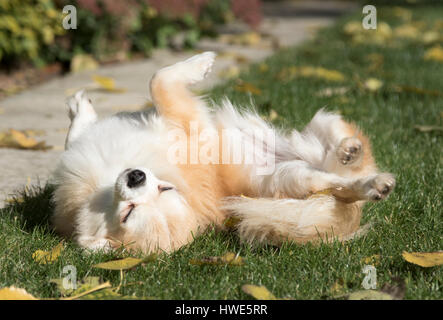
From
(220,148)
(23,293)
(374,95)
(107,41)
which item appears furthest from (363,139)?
(107,41)

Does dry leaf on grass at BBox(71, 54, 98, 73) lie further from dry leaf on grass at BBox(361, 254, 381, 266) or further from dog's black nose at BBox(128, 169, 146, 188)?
dry leaf on grass at BBox(361, 254, 381, 266)

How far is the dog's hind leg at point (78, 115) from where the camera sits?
11.0ft

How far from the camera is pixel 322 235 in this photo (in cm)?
268

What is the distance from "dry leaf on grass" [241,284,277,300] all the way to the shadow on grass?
1.20 meters

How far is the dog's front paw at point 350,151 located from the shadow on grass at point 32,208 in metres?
1.54

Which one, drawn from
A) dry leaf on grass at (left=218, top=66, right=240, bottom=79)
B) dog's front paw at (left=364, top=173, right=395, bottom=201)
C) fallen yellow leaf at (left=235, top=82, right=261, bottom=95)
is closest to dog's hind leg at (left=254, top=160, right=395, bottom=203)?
dog's front paw at (left=364, top=173, right=395, bottom=201)

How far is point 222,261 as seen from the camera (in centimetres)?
240

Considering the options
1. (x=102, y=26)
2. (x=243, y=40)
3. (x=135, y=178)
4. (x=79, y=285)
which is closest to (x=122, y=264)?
(x=79, y=285)

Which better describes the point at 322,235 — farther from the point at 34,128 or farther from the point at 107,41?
the point at 107,41

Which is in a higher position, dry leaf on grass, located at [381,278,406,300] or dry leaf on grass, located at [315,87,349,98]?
dry leaf on grass, located at [315,87,349,98]

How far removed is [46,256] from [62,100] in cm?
326

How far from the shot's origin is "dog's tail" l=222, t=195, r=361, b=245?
265 cm

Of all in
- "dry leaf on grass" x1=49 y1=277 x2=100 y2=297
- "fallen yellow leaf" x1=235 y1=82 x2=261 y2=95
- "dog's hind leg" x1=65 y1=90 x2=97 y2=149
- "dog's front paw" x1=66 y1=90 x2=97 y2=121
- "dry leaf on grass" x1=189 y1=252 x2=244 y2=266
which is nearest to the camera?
"dry leaf on grass" x1=49 y1=277 x2=100 y2=297

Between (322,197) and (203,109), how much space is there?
2.82 feet
